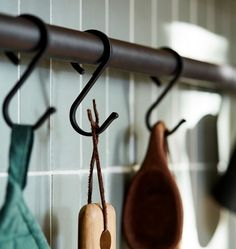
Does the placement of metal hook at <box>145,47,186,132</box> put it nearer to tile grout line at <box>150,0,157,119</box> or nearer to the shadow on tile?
tile grout line at <box>150,0,157,119</box>

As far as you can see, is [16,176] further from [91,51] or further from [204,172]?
[204,172]

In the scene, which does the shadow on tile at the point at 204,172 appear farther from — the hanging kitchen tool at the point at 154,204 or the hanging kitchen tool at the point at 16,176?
the hanging kitchen tool at the point at 16,176

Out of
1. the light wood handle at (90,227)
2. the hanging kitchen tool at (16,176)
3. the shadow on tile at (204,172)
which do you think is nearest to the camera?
the hanging kitchen tool at (16,176)

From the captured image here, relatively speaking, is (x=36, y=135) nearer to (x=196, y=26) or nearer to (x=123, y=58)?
(x=123, y=58)

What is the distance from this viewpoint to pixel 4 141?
59cm

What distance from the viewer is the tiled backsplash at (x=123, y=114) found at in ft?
Result: 2.06

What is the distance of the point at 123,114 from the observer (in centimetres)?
75

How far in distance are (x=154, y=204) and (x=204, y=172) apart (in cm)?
19

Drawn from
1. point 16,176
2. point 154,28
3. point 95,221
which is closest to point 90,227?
point 95,221

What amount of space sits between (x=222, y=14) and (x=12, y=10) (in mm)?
444

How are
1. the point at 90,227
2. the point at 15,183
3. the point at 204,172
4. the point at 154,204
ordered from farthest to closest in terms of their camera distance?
the point at 204,172 → the point at 154,204 → the point at 90,227 → the point at 15,183

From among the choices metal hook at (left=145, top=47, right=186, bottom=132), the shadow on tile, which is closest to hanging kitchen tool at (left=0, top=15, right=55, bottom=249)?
metal hook at (left=145, top=47, right=186, bottom=132)

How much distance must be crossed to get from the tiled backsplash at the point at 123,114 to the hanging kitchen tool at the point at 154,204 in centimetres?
1

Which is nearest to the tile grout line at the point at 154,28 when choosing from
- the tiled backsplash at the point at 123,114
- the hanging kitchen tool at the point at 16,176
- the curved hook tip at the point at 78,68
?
the tiled backsplash at the point at 123,114
